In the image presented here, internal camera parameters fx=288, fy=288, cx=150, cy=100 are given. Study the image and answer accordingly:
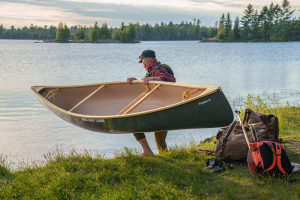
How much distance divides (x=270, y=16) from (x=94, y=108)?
399ft

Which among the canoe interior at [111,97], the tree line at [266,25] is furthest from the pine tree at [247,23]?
the canoe interior at [111,97]

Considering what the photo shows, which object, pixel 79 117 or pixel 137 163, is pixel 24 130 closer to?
pixel 79 117

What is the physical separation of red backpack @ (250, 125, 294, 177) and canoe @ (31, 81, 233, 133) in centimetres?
69

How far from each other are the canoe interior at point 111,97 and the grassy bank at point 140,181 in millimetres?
1449

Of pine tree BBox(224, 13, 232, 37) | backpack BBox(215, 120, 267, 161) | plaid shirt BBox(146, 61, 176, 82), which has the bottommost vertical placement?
backpack BBox(215, 120, 267, 161)

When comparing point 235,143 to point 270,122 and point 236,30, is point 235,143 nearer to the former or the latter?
point 270,122

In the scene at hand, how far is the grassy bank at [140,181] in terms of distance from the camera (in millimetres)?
3328

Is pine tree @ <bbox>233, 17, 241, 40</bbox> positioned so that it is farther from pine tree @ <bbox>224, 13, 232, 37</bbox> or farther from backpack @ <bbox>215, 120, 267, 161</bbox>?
backpack @ <bbox>215, 120, 267, 161</bbox>

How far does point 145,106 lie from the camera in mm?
6215

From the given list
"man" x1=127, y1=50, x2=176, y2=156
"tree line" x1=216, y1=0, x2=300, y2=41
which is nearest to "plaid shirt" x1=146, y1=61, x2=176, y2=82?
"man" x1=127, y1=50, x2=176, y2=156

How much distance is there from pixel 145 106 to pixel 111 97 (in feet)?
3.77

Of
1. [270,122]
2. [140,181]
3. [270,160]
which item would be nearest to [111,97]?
[140,181]

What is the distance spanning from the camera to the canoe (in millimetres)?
4082

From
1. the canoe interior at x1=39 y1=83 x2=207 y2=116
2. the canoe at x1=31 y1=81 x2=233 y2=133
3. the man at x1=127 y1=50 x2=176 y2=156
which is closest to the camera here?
the canoe at x1=31 y1=81 x2=233 y2=133
